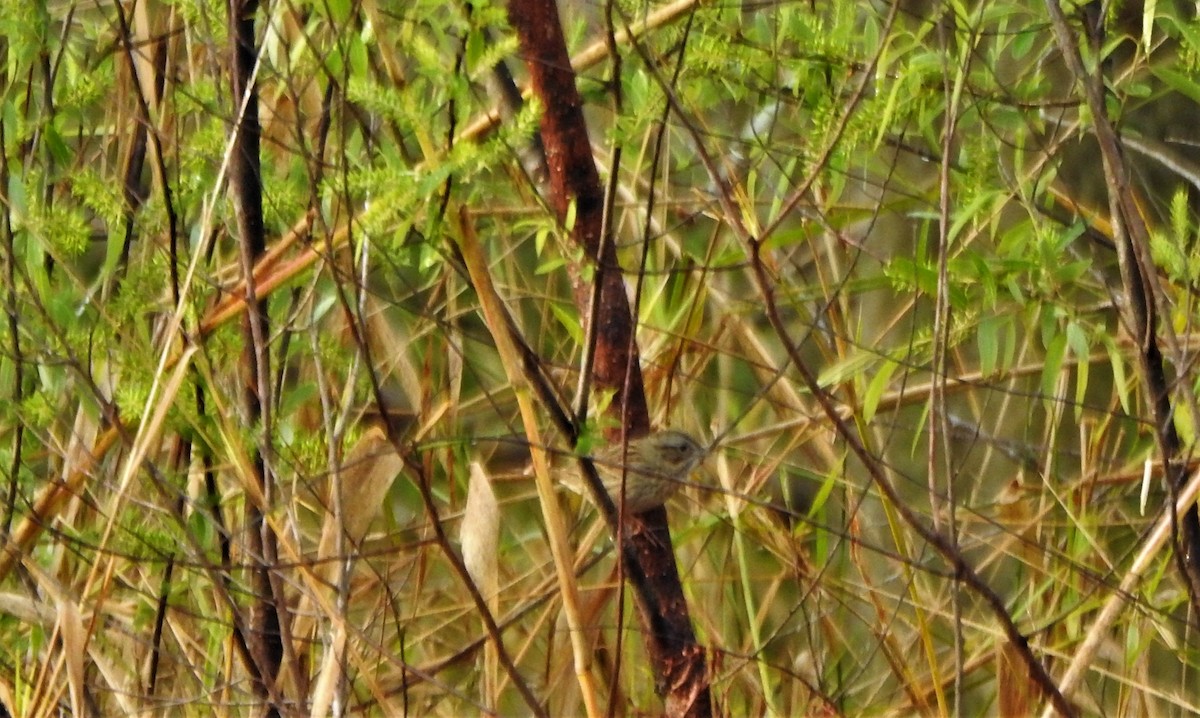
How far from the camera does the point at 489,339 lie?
288 cm

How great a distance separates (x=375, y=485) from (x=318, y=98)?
677 millimetres

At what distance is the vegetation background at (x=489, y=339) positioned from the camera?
1.48 metres

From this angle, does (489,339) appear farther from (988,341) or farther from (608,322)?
(988,341)

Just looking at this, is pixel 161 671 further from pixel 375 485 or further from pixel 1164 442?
pixel 1164 442

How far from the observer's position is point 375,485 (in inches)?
66.4

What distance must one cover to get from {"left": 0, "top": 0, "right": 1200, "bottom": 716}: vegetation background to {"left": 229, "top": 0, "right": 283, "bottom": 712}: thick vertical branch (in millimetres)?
10

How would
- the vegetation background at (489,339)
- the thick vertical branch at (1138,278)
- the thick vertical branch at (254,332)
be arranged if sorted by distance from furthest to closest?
the thick vertical branch at (254,332)
the vegetation background at (489,339)
the thick vertical branch at (1138,278)

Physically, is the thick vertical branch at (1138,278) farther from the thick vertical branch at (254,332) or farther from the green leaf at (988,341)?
the thick vertical branch at (254,332)

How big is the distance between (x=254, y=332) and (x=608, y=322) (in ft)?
1.40

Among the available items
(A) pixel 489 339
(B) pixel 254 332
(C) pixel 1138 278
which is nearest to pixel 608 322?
(B) pixel 254 332

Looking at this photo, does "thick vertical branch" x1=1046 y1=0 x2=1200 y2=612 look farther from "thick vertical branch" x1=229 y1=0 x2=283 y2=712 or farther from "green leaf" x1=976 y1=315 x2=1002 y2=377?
"thick vertical branch" x1=229 y1=0 x2=283 y2=712

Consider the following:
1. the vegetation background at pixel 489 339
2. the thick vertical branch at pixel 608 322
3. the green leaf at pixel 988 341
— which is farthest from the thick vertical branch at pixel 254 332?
the green leaf at pixel 988 341

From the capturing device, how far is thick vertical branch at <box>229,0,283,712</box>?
1.64 m

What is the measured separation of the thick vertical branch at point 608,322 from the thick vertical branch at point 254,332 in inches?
13.3
